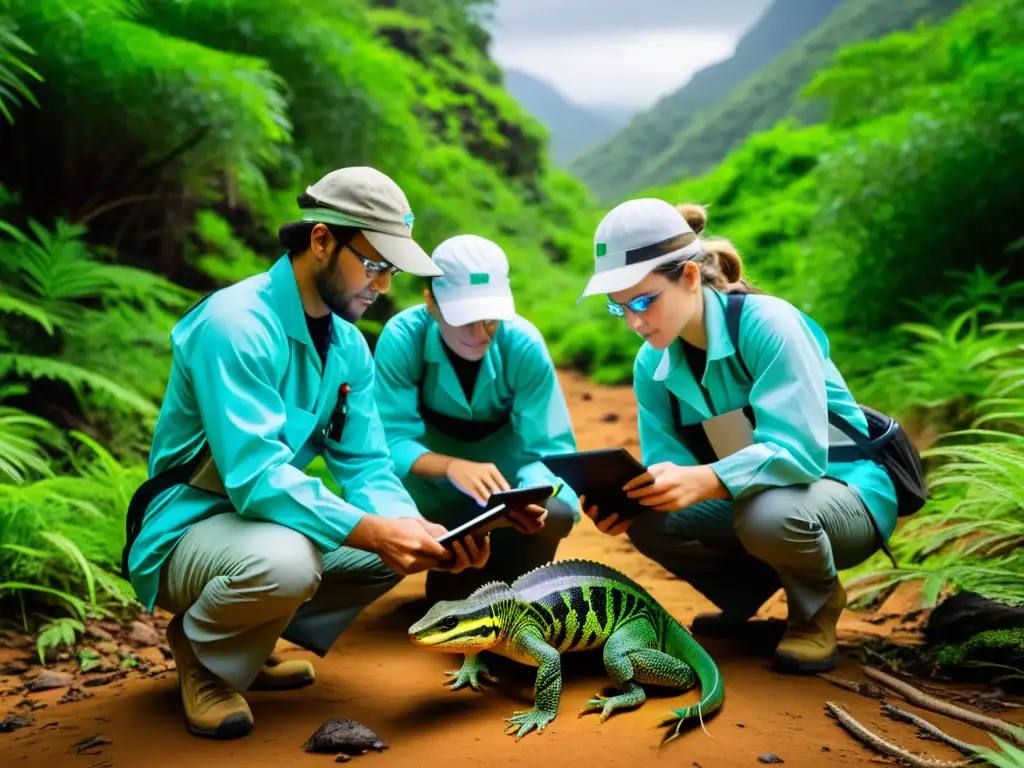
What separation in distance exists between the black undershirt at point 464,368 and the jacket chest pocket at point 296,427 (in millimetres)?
1004

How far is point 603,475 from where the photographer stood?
3.34 m

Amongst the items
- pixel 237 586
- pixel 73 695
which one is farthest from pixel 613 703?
pixel 73 695

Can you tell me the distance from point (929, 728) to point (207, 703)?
2.34 m

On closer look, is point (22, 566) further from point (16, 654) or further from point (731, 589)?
point (731, 589)

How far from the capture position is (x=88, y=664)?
146 inches

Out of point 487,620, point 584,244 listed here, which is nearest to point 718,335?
point 487,620

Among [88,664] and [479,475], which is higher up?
[479,475]

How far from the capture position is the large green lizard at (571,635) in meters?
3.04

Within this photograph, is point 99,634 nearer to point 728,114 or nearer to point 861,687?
point 861,687

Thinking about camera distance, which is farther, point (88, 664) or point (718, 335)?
point (88, 664)

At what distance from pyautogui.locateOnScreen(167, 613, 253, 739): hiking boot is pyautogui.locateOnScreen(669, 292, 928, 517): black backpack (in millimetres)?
2167

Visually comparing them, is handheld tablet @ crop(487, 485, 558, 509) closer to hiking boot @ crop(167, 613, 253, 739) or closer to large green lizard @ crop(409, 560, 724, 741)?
large green lizard @ crop(409, 560, 724, 741)

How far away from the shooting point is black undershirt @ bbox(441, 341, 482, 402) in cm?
409

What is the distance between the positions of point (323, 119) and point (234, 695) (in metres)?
6.10
